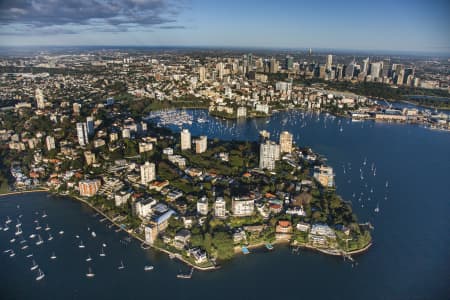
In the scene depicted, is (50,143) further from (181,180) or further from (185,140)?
(181,180)

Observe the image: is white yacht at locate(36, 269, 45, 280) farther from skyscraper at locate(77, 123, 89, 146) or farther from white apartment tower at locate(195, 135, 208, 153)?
skyscraper at locate(77, 123, 89, 146)

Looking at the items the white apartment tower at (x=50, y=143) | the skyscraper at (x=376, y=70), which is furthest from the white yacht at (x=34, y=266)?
the skyscraper at (x=376, y=70)

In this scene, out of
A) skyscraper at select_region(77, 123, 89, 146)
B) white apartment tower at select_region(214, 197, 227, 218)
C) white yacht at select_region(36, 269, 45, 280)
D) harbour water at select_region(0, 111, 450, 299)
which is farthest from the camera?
skyscraper at select_region(77, 123, 89, 146)

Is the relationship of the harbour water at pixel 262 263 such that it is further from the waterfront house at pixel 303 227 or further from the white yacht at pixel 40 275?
the waterfront house at pixel 303 227

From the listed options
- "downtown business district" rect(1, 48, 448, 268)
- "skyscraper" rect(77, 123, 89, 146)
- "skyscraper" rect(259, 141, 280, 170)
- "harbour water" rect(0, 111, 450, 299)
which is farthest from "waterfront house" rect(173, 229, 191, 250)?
"skyscraper" rect(77, 123, 89, 146)

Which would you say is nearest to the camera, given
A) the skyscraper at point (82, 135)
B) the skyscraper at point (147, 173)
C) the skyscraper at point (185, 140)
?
the skyscraper at point (147, 173)

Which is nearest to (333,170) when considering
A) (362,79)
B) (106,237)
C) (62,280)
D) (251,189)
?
(251,189)

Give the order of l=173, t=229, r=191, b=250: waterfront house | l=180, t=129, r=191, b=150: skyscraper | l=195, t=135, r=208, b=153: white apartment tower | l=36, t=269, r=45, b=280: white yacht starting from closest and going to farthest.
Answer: l=36, t=269, r=45, b=280: white yacht < l=173, t=229, r=191, b=250: waterfront house < l=195, t=135, r=208, b=153: white apartment tower < l=180, t=129, r=191, b=150: skyscraper

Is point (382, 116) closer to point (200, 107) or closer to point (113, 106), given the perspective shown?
point (200, 107)
